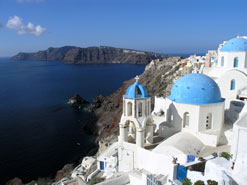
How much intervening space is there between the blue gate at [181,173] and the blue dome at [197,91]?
5.24m

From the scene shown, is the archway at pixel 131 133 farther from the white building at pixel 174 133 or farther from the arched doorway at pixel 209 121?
the arched doorway at pixel 209 121

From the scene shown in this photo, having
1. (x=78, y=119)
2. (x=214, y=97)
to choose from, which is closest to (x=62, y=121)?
(x=78, y=119)

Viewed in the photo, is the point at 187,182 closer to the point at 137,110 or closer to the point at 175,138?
the point at 175,138

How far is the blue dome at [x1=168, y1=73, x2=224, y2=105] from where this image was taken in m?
14.4

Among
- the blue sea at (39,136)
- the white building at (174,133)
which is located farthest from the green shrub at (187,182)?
the blue sea at (39,136)

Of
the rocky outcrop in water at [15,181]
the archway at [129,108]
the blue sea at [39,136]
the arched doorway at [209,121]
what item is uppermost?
the archway at [129,108]

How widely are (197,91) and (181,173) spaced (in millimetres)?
6048

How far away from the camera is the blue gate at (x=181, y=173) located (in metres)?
10.5

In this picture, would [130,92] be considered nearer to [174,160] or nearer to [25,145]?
[174,160]

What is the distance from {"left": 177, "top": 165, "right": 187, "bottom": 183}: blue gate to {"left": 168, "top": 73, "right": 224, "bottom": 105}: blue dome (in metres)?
5.24

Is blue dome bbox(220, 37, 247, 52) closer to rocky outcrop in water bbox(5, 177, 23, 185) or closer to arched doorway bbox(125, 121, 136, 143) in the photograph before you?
arched doorway bbox(125, 121, 136, 143)

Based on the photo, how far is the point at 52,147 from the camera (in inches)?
1375

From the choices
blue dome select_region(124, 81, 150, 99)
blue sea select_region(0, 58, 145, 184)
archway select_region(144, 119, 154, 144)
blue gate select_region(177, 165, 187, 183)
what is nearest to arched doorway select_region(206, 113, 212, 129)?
archway select_region(144, 119, 154, 144)

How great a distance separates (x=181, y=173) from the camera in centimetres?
1070
